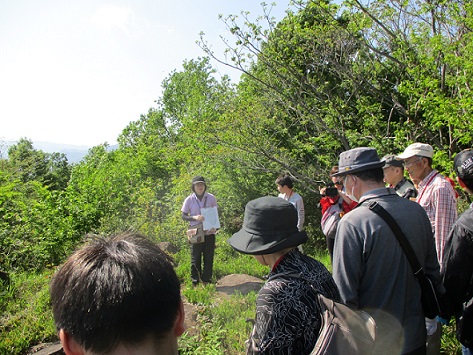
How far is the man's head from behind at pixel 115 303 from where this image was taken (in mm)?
1056

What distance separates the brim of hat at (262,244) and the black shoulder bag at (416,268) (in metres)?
0.53

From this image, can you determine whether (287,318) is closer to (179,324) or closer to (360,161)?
(179,324)

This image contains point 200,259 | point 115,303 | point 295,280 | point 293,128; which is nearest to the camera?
point 115,303

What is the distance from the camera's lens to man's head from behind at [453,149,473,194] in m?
2.44

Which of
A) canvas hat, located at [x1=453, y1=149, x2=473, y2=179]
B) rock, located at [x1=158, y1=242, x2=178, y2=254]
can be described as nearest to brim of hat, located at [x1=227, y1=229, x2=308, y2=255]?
canvas hat, located at [x1=453, y1=149, x2=473, y2=179]

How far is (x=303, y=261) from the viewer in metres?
1.97

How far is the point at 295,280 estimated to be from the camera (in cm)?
183

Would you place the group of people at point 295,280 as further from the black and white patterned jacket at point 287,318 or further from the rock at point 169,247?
the rock at point 169,247

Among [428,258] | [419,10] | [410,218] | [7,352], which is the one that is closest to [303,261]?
[410,218]

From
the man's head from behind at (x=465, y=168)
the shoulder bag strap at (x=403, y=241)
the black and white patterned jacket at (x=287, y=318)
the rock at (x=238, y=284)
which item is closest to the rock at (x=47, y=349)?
the rock at (x=238, y=284)

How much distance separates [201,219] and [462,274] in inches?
173

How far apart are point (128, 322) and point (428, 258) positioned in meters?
1.99

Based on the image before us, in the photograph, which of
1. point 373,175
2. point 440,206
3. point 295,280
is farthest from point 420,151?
point 295,280

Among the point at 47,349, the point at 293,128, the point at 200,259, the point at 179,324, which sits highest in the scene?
the point at 293,128
